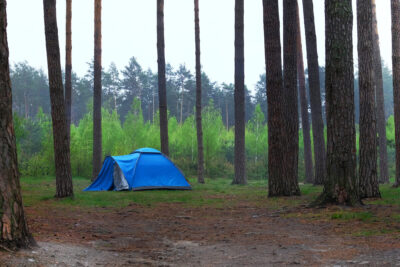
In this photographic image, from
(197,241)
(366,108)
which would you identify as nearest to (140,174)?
(366,108)

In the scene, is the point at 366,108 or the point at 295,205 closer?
the point at 295,205

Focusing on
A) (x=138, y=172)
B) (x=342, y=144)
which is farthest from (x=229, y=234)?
(x=138, y=172)

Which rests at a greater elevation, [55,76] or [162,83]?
[162,83]

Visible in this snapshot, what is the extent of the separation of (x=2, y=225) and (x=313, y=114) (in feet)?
50.9

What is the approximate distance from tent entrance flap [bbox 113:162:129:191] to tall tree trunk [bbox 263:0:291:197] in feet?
20.2

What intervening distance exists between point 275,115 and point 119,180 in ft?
23.6

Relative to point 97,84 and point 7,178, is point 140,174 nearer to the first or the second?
point 97,84

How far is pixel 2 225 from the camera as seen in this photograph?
450 centimetres

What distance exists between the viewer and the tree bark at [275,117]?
1195cm

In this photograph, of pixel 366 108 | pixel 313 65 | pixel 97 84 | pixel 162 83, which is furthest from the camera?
pixel 97 84

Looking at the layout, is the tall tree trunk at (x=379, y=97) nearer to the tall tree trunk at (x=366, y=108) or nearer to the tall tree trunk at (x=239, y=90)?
the tall tree trunk at (x=239, y=90)

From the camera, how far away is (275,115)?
39.3 feet

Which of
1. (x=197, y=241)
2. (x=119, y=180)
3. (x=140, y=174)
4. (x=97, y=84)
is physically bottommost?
(x=197, y=241)

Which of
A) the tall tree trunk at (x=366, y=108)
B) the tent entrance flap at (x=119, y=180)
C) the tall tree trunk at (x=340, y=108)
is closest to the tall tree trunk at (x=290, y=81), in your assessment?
the tall tree trunk at (x=366, y=108)
